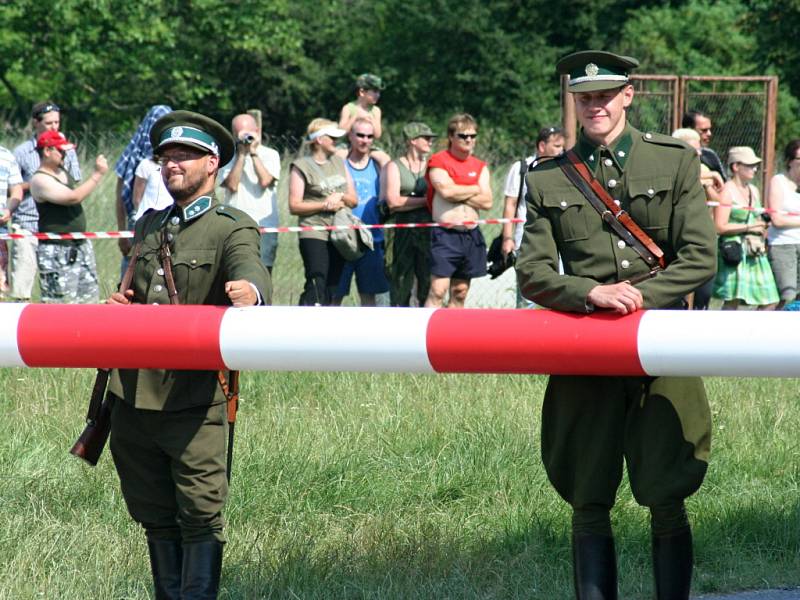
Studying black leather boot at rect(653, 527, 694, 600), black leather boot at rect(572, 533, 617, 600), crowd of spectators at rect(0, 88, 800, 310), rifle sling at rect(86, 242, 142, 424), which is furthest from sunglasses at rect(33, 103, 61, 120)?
black leather boot at rect(653, 527, 694, 600)

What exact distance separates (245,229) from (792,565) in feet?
9.43

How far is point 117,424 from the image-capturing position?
4.85 m

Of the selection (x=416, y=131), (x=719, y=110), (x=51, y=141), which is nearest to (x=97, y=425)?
(x=51, y=141)

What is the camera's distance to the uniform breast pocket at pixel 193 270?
4.80m

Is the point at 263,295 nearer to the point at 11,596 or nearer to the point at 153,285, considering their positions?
the point at 153,285

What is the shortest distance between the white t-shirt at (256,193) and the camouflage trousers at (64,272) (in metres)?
1.37

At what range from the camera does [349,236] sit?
34.2 ft

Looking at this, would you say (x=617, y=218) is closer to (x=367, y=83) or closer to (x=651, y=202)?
(x=651, y=202)

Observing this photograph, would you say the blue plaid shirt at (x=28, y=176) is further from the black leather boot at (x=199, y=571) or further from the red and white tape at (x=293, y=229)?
the black leather boot at (x=199, y=571)

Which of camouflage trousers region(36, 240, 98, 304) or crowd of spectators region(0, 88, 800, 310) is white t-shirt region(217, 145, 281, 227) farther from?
camouflage trousers region(36, 240, 98, 304)

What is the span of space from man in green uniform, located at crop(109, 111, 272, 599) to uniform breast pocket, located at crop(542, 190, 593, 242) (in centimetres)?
103

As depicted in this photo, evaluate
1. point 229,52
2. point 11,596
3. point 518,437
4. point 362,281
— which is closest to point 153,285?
point 11,596

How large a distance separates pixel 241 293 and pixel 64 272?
23.2 feet

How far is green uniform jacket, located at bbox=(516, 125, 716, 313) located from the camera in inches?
179
